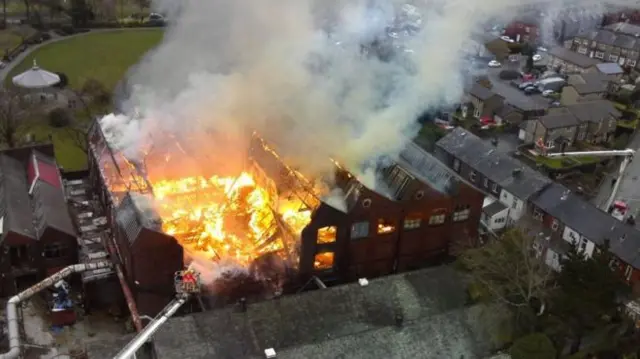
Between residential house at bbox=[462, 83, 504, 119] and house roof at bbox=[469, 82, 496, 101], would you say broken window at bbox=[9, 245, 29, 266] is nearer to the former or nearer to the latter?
residential house at bbox=[462, 83, 504, 119]

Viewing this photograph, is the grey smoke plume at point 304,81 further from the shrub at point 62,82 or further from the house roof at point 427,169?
the shrub at point 62,82

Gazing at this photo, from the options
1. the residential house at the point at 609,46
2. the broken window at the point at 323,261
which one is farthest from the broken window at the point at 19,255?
the residential house at the point at 609,46

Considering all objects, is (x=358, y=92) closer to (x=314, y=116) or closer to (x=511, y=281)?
(x=314, y=116)

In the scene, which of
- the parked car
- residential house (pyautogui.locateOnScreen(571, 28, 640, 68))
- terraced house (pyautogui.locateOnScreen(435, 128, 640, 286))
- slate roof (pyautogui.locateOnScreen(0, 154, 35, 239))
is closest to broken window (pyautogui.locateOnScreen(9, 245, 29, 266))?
slate roof (pyautogui.locateOnScreen(0, 154, 35, 239))

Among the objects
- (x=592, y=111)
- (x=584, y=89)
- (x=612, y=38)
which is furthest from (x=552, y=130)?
(x=612, y=38)

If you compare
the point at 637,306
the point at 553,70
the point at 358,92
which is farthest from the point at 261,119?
the point at 553,70

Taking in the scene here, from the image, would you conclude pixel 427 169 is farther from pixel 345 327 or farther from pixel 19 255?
pixel 19 255
